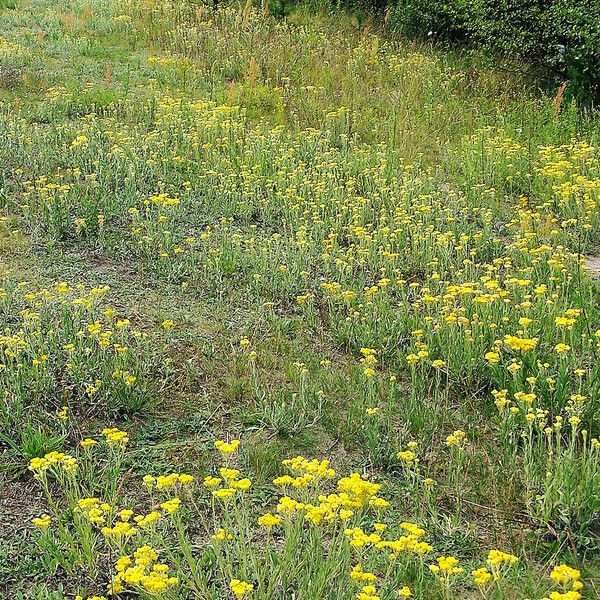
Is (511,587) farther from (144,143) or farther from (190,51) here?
(190,51)

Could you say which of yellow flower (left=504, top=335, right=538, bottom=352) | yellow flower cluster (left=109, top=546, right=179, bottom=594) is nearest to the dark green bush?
yellow flower (left=504, top=335, right=538, bottom=352)

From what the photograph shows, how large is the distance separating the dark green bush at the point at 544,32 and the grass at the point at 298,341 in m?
0.68

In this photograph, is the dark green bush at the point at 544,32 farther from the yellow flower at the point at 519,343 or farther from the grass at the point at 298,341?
the yellow flower at the point at 519,343

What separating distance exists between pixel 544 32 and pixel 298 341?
6.37m

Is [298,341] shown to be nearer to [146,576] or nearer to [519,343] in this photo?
[519,343]

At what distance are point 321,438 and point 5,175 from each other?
175 inches

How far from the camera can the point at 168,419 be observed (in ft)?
13.3

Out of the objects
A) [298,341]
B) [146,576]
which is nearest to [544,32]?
[298,341]

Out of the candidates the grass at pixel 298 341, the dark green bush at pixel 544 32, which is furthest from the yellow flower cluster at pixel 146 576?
the dark green bush at pixel 544 32

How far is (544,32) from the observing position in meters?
9.09

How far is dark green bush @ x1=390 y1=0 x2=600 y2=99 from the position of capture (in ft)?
27.9

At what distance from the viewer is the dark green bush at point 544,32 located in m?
8.51

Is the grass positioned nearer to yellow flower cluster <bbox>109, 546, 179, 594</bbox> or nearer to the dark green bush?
yellow flower cluster <bbox>109, 546, 179, 594</bbox>

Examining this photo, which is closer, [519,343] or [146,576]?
[146,576]
